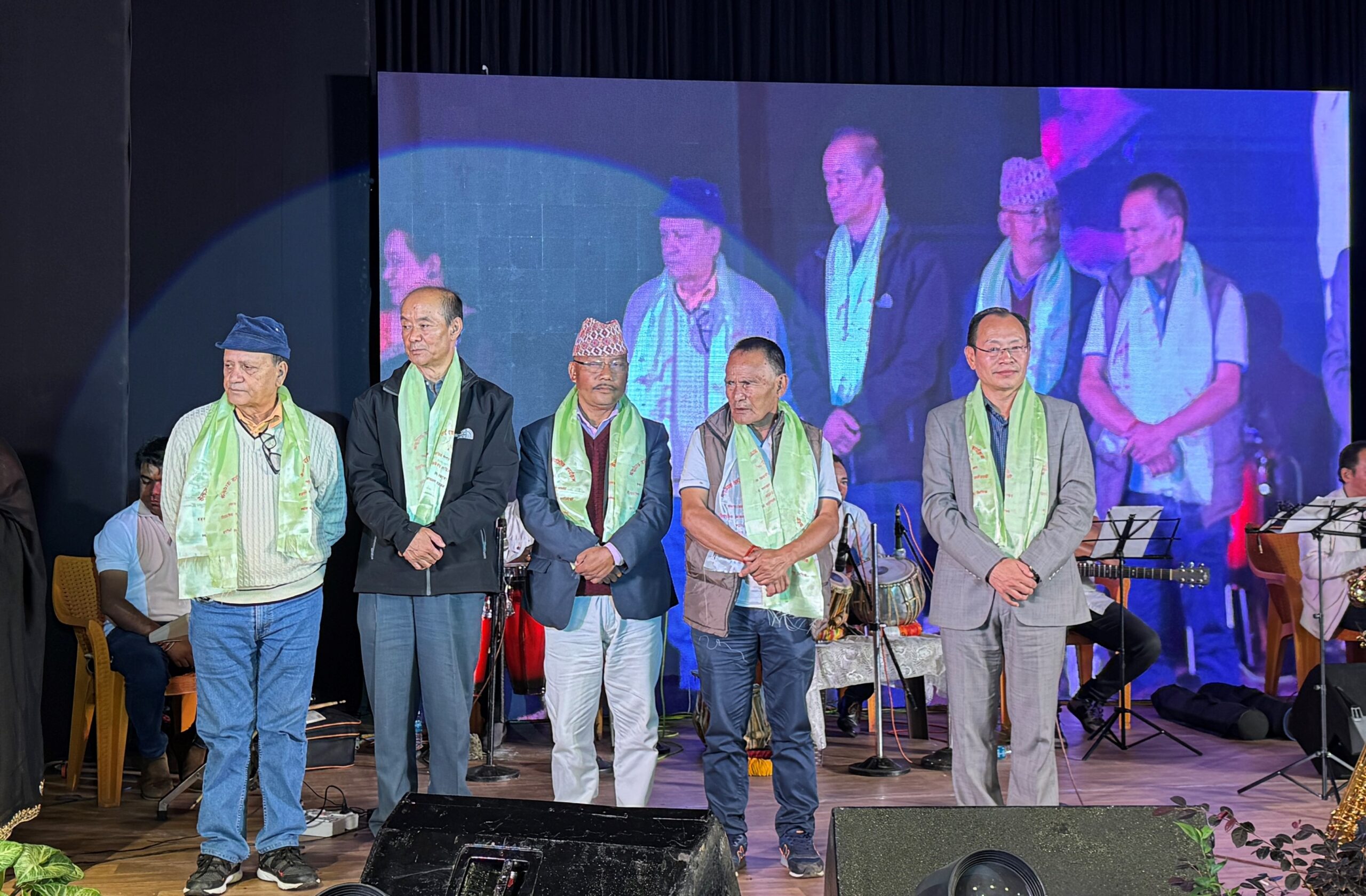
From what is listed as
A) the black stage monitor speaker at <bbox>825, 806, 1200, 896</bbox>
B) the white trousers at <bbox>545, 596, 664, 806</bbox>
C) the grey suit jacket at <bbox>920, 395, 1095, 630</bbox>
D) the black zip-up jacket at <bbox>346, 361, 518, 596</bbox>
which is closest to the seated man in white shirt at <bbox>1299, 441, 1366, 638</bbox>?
the grey suit jacket at <bbox>920, 395, 1095, 630</bbox>

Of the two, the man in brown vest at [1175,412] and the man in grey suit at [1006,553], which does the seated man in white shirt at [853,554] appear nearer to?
the man in brown vest at [1175,412]

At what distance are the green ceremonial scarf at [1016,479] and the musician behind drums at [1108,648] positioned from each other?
2.38 m

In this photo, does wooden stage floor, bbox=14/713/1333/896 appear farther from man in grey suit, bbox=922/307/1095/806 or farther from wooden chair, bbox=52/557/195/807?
man in grey suit, bbox=922/307/1095/806

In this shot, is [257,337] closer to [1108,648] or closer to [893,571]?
[893,571]

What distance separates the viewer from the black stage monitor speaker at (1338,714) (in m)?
4.80

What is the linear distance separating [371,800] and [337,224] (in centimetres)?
305

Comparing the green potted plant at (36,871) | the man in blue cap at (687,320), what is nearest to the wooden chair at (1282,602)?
the man in blue cap at (687,320)

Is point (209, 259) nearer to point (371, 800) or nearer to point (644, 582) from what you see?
point (371, 800)

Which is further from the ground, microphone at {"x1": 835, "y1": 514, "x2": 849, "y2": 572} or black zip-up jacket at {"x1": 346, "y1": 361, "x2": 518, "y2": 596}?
black zip-up jacket at {"x1": 346, "y1": 361, "x2": 518, "y2": 596}

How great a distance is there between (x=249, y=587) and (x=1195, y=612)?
5160 millimetres

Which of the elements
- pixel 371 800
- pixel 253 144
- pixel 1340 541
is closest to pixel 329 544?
pixel 371 800

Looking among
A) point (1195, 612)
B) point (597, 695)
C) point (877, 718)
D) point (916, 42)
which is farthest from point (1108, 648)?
point (916, 42)

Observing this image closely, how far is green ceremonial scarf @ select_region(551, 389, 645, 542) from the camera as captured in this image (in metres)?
3.90

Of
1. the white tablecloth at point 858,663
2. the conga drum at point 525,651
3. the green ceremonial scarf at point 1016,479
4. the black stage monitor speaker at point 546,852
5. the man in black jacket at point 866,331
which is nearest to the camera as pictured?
the black stage monitor speaker at point 546,852
